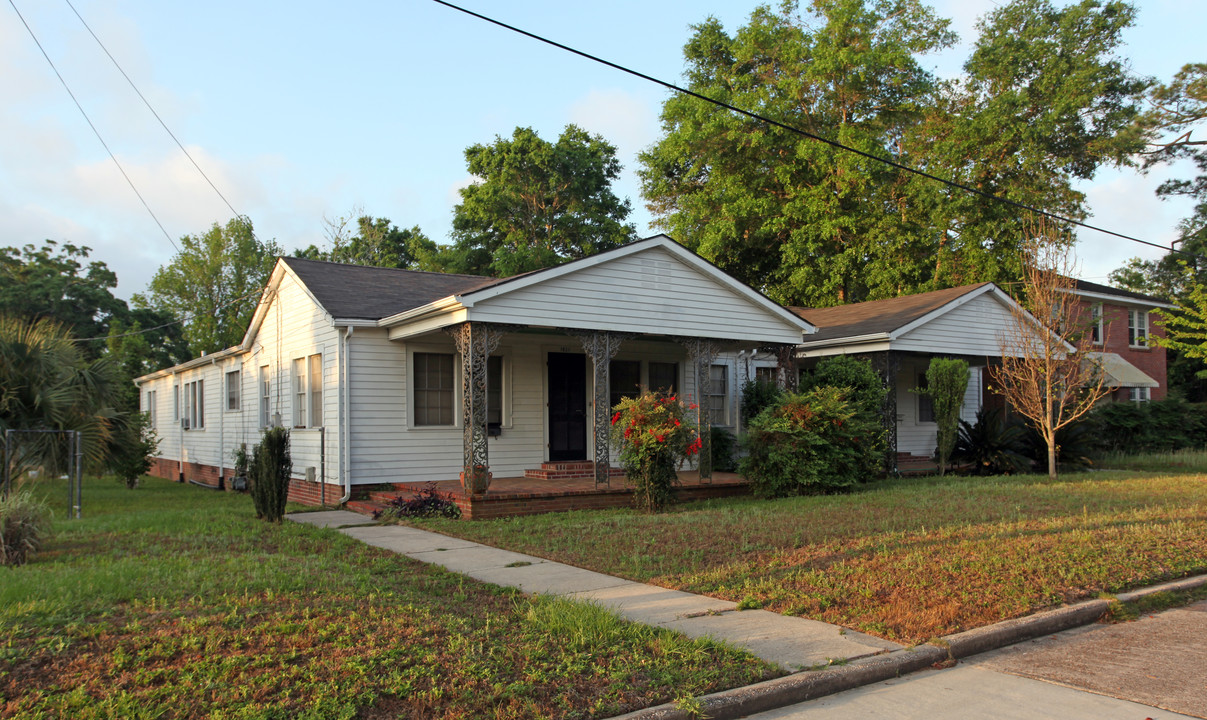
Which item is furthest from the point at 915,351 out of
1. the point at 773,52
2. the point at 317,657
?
the point at 773,52

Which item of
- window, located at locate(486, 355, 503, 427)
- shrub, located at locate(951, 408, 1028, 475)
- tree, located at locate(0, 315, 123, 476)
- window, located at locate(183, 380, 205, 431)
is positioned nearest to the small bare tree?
shrub, located at locate(951, 408, 1028, 475)

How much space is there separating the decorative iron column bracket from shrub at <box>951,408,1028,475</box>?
6782mm

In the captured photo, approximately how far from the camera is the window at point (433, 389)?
14.8m

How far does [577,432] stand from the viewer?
16.3 m

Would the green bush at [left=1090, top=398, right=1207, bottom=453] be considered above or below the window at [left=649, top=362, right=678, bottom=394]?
below

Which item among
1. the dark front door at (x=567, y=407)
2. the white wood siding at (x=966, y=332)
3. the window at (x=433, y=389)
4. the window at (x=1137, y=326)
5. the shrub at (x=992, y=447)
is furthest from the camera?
the window at (x=1137, y=326)

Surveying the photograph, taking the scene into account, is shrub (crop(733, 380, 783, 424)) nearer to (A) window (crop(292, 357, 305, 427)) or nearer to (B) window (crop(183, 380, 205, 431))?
(A) window (crop(292, 357, 305, 427))

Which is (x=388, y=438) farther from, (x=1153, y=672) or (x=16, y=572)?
(x=1153, y=672)

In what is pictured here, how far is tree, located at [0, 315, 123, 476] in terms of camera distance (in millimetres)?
12156

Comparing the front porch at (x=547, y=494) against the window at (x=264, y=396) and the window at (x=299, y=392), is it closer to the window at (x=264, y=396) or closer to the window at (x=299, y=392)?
the window at (x=299, y=392)

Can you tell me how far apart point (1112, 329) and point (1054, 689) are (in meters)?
29.5

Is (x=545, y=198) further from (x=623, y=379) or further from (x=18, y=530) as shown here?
(x=18, y=530)

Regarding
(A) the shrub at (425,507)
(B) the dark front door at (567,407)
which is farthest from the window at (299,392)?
(B) the dark front door at (567,407)

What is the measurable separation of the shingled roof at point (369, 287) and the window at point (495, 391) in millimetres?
1511
